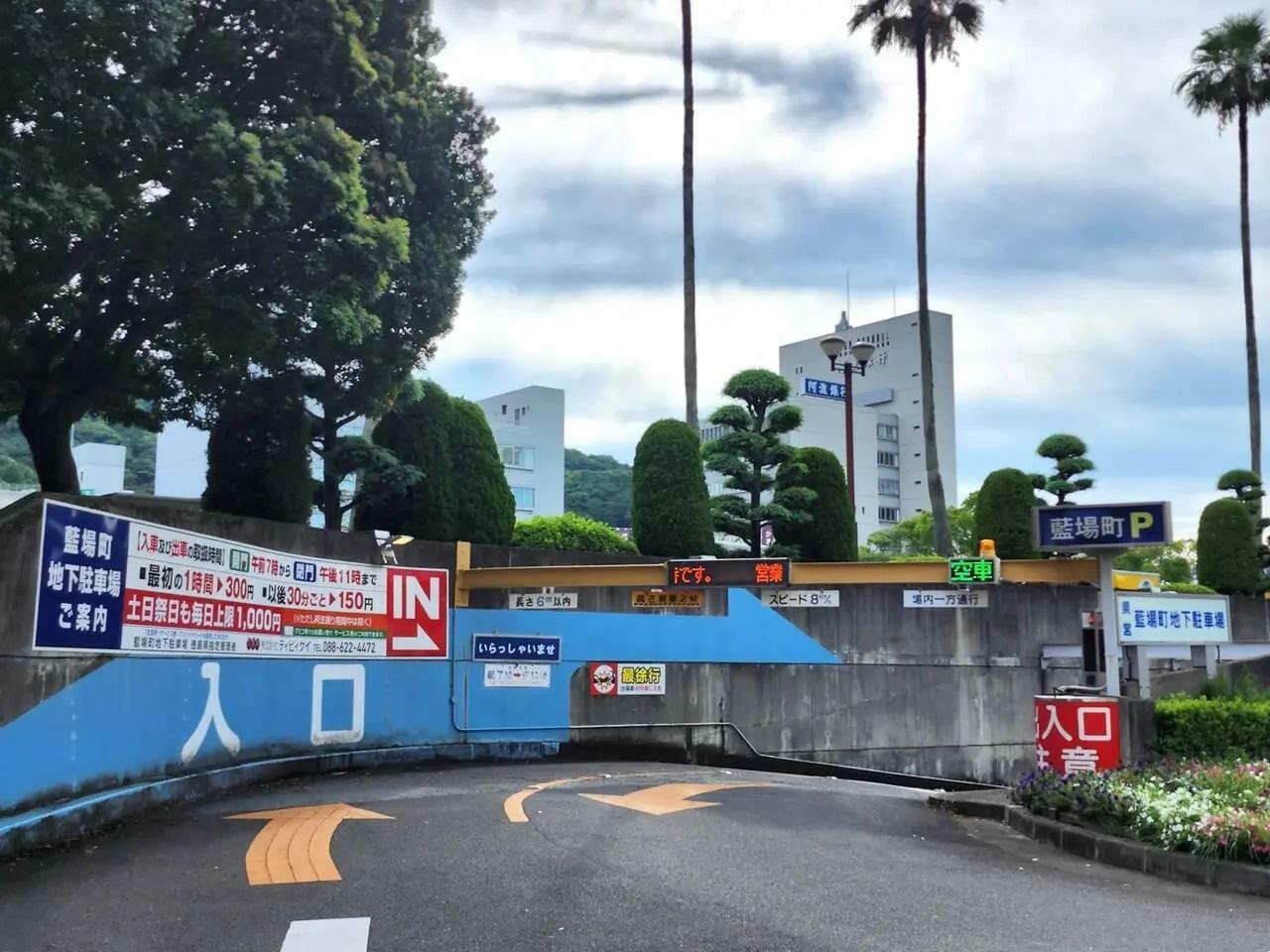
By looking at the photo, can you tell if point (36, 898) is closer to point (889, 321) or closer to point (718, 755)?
point (718, 755)

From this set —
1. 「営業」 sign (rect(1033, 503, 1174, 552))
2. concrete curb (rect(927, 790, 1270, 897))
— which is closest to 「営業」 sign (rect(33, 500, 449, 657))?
concrete curb (rect(927, 790, 1270, 897))

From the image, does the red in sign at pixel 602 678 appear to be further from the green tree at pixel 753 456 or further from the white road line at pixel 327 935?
the white road line at pixel 327 935

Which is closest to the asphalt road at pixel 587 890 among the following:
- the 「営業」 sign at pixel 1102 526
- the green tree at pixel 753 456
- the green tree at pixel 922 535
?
the 「営業」 sign at pixel 1102 526

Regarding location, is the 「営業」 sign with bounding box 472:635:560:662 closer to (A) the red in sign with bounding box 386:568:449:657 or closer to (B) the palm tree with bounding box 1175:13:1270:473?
(A) the red in sign with bounding box 386:568:449:657

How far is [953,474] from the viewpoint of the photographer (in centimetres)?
9475

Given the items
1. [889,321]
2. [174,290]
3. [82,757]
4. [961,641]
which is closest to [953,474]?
[889,321]

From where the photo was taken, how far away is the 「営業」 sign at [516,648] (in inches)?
646

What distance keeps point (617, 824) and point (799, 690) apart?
1073cm

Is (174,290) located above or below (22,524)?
above

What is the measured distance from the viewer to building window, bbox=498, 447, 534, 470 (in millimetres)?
66312

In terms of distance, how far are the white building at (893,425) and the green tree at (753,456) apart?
66.8 m

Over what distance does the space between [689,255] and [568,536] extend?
862 cm

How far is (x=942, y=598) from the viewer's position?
A: 2014cm

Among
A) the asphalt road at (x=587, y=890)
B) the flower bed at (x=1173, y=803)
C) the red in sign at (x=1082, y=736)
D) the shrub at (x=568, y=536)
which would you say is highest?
the shrub at (x=568, y=536)
